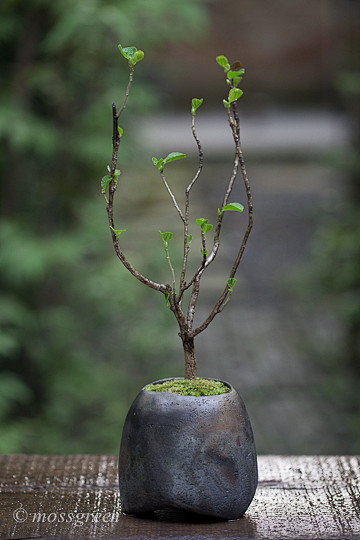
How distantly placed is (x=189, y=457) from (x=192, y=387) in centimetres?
12

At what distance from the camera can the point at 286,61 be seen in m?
8.05

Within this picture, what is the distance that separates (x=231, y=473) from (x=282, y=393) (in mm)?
3232

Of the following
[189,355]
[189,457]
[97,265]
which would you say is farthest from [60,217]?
[189,457]

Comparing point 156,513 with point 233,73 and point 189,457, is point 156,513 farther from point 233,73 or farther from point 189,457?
point 233,73

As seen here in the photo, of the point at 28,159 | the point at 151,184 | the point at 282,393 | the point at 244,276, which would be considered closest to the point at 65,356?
the point at 28,159

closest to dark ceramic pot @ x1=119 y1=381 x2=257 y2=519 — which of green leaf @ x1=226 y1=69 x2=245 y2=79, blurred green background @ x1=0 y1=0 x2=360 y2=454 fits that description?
green leaf @ x1=226 y1=69 x2=245 y2=79

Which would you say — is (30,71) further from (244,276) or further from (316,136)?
(316,136)

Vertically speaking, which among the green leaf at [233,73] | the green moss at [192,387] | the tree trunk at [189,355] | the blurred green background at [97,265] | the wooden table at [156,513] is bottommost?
the wooden table at [156,513]

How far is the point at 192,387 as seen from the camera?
1115mm

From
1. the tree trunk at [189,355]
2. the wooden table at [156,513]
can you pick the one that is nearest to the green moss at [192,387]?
the tree trunk at [189,355]

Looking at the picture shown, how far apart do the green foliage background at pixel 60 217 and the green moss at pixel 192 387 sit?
1670 mm

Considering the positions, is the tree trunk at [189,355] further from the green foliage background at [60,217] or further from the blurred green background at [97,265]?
the green foliage background at [60,217]

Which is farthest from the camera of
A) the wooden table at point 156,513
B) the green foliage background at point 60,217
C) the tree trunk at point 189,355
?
the green foliage background at point 60,217

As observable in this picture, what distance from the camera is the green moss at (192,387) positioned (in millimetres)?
1101
